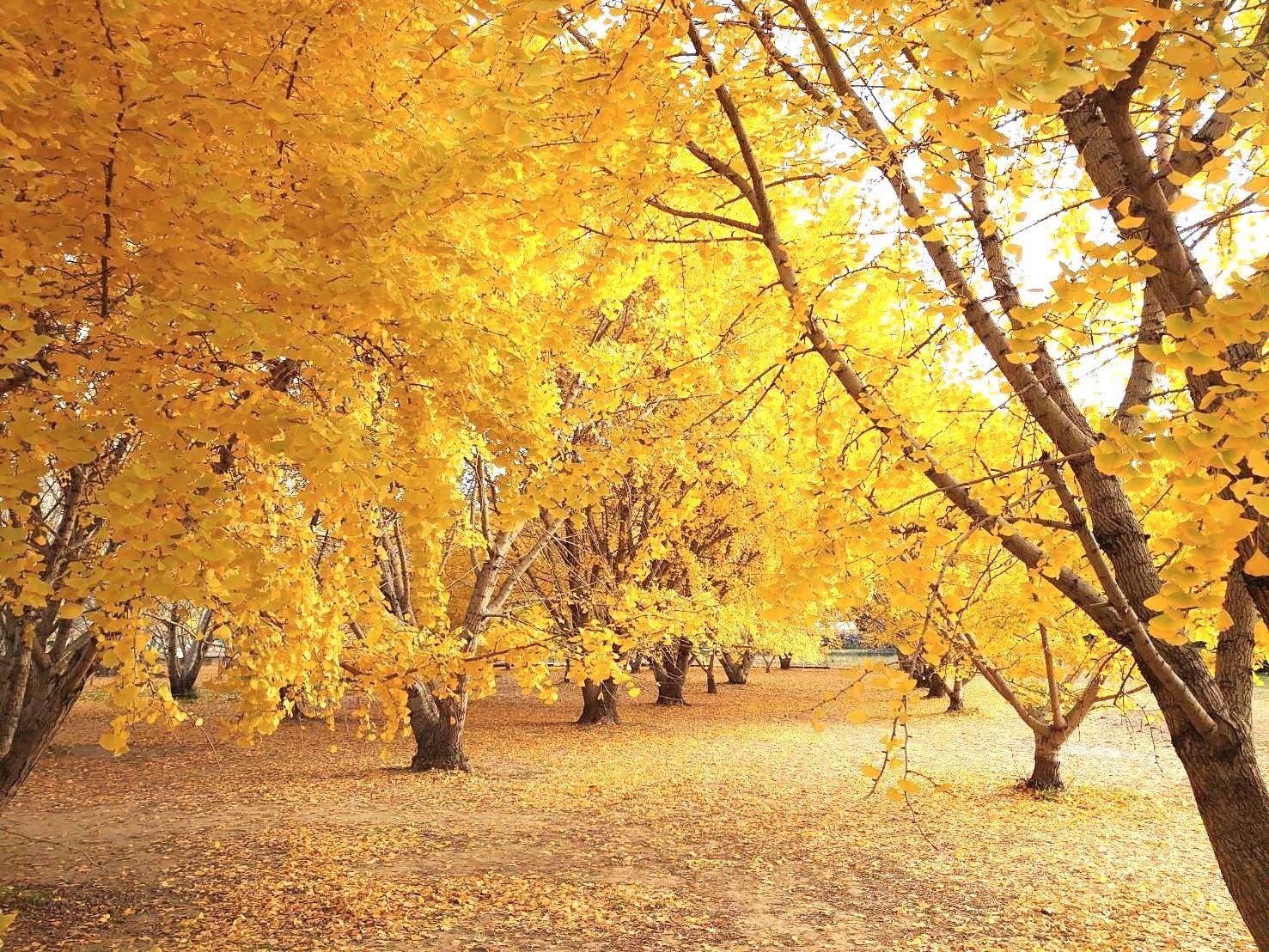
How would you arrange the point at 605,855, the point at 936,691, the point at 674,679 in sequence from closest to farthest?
the point at 605,855, the point at 674,679, the point at 936,691

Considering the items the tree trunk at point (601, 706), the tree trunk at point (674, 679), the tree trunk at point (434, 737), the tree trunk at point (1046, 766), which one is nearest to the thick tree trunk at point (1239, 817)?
the tree trunk at point (1046, 766)

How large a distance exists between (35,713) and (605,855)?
4.74 metres

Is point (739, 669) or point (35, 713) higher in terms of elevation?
point (35, 713)

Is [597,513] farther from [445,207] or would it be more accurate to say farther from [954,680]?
[445,207]

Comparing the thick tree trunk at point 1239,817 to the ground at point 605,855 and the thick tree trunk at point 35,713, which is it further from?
the thick tree trunk at point 35,713

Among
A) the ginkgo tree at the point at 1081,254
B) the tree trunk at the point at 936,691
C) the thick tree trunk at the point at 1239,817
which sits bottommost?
the tree trunk at the point at 936,691

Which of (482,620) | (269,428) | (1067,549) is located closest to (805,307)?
(1067,549)

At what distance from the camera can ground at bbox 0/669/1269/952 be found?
5.57 metres

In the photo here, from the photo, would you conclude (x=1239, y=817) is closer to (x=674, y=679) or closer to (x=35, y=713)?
(x=35, y=713)

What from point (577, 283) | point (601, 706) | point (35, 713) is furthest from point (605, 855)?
point (601, 706)

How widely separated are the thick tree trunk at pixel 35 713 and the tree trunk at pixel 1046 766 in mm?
10340

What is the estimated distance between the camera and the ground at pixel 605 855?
557 centimetres

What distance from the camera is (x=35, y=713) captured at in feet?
17.8

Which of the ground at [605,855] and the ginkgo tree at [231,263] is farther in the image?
the ground at [605,855]
